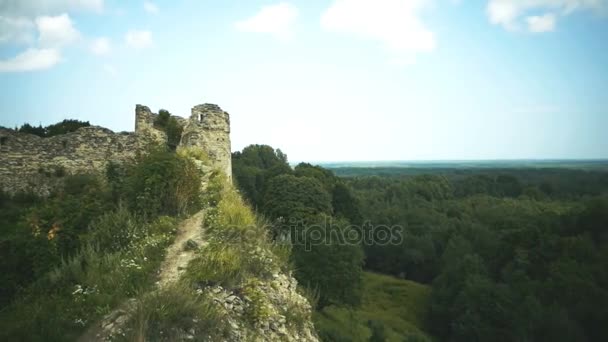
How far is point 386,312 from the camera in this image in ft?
115

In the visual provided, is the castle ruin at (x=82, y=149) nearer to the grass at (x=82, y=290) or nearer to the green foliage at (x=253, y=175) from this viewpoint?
the grass at (x=82, y=290)

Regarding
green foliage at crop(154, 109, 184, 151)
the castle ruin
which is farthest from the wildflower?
green foliage at crop(154, 109, 184, 151)

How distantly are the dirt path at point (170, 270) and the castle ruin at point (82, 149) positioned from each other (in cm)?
522

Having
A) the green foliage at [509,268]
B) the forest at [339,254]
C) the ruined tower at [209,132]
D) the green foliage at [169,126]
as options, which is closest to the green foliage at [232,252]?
the forest at [339,254]

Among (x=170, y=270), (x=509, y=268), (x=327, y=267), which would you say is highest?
(x=170, y=270)

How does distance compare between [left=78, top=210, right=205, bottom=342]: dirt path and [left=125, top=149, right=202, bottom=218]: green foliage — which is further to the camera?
[left=125, top=149, right=202, bottom=218]: green foliage

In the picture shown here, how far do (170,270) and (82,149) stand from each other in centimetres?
1081

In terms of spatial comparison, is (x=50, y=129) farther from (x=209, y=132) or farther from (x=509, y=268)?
(x=509, y=268)

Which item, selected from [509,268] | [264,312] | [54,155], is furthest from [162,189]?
[509,268]

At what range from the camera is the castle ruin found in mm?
13633

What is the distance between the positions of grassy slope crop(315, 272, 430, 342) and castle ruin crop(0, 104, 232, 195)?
1184cm

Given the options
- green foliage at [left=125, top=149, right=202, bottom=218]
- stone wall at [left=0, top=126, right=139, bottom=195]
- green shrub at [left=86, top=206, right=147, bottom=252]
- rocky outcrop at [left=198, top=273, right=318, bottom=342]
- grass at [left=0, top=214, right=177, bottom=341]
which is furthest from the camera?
stone wall at [left=0, top=126, right=139, bottom=195]

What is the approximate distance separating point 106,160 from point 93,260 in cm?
982

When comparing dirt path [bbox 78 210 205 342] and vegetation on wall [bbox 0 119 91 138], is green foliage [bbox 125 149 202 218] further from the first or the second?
vegetation on wall [bbox 0 119 91 138]
